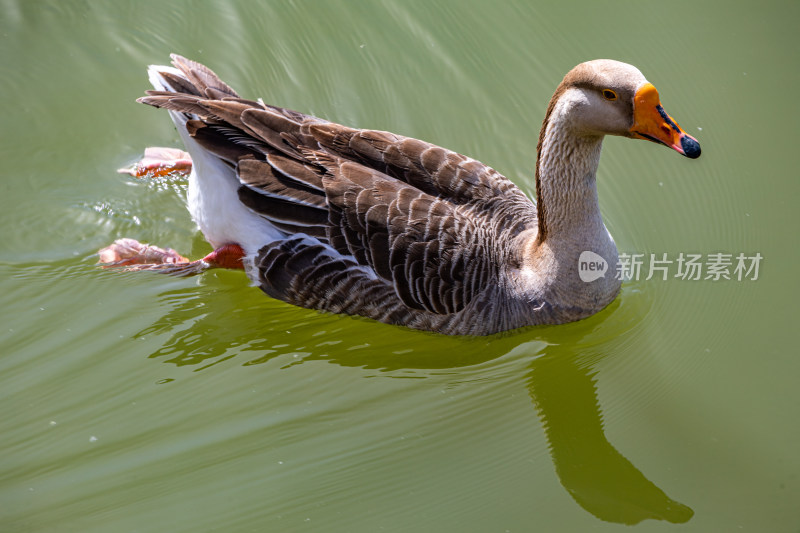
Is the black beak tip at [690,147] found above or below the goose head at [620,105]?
below

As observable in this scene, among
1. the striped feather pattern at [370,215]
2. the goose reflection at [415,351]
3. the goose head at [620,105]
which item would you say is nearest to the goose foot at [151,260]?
the goose reflection at [415,351]

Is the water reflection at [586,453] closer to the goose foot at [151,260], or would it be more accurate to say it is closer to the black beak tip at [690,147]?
the black beak tip at [690,147]

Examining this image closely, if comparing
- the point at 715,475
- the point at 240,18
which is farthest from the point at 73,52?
the point at 715,475

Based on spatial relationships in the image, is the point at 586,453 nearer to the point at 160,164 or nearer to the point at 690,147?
the point at 690,147

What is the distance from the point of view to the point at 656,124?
13.8ft

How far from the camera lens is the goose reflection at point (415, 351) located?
4.74 metres

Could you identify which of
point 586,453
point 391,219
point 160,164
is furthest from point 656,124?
point 160,164

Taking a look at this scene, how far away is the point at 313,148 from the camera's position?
4980 millimetres

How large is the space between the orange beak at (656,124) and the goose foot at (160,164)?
316cm

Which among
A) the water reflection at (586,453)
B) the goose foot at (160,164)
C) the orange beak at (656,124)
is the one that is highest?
the orange beak at (656,124)

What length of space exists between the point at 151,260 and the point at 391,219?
1.74 meters

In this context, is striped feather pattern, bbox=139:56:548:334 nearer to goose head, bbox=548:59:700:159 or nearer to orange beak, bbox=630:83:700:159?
goose head, bbox=548:59:700:159

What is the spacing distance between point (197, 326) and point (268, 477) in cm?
126

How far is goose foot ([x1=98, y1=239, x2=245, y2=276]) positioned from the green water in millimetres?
119
